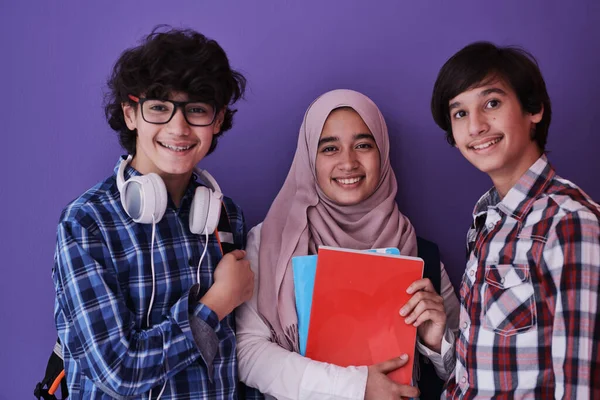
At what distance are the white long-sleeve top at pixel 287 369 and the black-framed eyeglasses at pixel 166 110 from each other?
1.95 feet

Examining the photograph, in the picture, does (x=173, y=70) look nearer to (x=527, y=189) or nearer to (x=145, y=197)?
(x=145, y=197)

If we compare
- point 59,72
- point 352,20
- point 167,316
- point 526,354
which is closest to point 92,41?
point 59,72

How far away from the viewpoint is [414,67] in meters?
1.99

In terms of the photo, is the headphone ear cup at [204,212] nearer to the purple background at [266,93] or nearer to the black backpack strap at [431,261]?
the purple background at [266,93]

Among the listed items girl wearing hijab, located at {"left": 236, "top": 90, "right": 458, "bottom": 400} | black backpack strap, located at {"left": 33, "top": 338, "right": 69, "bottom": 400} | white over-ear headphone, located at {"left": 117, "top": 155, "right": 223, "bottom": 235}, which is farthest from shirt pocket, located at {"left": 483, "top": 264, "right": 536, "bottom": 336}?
black backpack strap, located at {"left": 33, "top": 338, "right": 69, "bottom": 400}

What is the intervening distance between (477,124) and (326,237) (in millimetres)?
610

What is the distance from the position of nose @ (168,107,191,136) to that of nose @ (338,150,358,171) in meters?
0.56

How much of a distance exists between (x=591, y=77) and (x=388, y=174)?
0.83 meters

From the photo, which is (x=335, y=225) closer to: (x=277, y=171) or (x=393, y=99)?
(x=277, y=171)

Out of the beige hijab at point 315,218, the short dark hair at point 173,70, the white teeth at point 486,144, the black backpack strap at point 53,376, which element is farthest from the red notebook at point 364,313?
the black backpack strap at point 53,376

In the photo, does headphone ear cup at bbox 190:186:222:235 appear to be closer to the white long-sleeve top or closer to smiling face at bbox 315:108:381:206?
the white long-sleeve top

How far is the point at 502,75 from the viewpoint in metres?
→ 1.47

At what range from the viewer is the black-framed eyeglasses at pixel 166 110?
1.43 metres

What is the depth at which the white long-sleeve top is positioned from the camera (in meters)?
1.52
